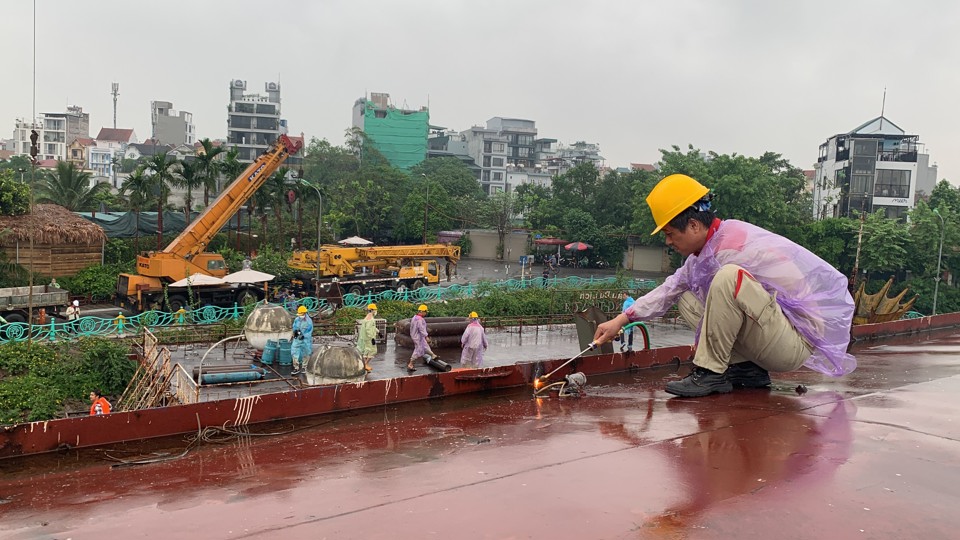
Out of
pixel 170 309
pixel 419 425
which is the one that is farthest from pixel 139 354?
pixel 419 425

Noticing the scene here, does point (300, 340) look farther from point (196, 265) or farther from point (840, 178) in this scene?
point (840, 178)

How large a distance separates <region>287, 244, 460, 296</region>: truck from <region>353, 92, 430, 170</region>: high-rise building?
5166 cm

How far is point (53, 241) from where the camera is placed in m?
27.0

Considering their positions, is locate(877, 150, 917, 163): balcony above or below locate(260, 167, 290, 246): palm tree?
above

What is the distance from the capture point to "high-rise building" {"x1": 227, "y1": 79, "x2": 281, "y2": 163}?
78562mm

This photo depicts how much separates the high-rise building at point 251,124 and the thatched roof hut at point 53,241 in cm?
5153

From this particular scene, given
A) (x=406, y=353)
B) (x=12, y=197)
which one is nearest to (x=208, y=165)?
(x=12, y=197)

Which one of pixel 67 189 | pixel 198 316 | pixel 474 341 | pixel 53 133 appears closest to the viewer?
pixel 474 341

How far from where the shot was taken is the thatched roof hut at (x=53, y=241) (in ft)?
85.7

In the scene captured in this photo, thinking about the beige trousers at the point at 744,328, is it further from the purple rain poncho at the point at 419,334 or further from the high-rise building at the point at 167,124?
the high-rise building at the point at 167,124

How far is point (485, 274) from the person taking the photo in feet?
138

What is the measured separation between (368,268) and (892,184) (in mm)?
34765

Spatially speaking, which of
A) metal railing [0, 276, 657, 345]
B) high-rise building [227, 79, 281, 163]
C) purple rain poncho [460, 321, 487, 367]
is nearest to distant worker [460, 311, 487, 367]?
purple rain poncho [460, 321, 487, 367]

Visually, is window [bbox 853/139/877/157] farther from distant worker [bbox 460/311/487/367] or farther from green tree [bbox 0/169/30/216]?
green tree [bbox 0/169/30/216]
